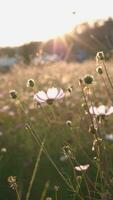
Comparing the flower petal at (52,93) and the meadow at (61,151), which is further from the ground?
the flower petal at (52,93)

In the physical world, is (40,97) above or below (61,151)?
above

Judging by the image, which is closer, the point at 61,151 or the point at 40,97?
the point at 40,97

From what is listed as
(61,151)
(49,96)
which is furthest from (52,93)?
(61,151)

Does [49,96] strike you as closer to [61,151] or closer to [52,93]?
[52,93]

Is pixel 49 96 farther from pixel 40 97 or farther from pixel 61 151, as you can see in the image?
pixel 61 151

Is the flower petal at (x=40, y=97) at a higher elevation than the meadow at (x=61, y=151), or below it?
higher

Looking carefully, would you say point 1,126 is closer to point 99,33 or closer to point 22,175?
point 22,175

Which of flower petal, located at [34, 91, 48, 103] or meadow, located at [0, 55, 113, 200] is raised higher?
flower petal, located at [34, 91, 48, 103]

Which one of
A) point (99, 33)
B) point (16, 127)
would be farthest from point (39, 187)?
point (99, 33)

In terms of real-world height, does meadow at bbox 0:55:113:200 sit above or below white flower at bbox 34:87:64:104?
below

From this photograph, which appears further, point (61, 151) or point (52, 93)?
point (61, 151)

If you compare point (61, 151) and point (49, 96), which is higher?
point (49, 96)
